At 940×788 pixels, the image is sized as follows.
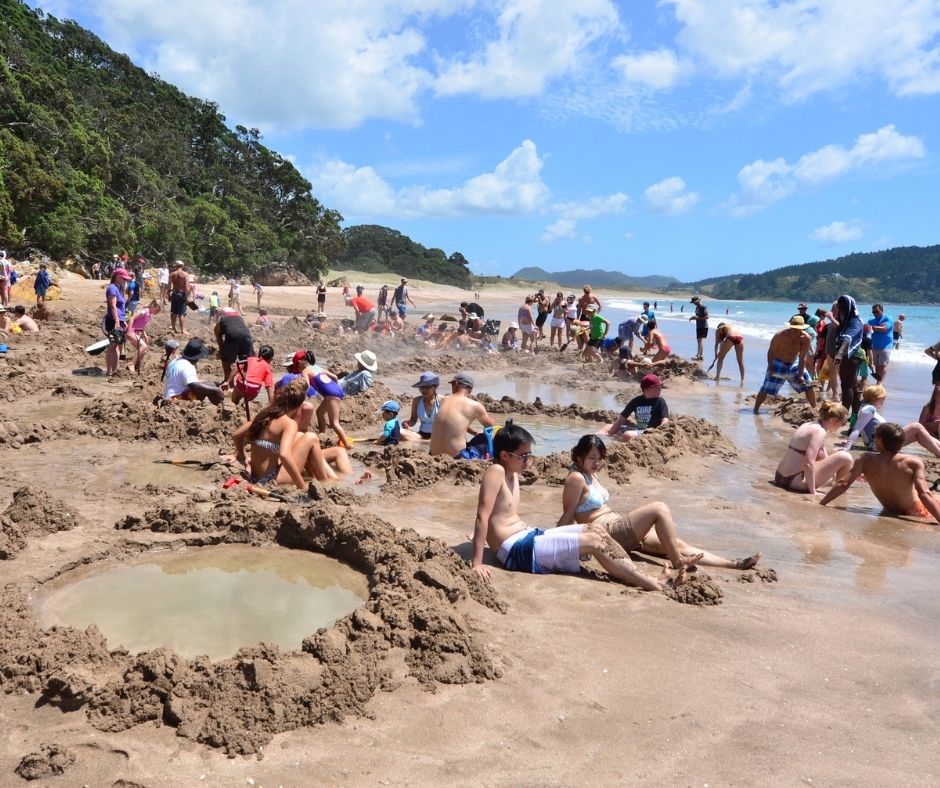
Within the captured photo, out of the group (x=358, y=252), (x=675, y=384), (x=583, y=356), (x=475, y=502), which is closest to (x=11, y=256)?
(x=583, y=356)

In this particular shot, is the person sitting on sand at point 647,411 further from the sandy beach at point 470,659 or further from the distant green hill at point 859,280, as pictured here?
the distant green hill at point 859,280

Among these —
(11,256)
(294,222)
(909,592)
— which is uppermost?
(294,222)

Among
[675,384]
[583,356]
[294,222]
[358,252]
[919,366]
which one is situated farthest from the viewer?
[358,252]

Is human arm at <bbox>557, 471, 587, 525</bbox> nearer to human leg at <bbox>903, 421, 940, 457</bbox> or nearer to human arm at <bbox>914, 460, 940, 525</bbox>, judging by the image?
human arm at <bbox>914, 460, 940, 525</bbox>

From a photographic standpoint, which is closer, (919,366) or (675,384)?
(675,384)

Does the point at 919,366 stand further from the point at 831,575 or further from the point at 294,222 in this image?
the point at 294,222

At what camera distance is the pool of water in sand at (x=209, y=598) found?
4175mm

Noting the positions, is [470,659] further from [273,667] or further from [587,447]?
[587,447]

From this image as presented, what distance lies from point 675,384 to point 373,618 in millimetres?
12707

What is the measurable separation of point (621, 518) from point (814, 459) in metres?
3.10

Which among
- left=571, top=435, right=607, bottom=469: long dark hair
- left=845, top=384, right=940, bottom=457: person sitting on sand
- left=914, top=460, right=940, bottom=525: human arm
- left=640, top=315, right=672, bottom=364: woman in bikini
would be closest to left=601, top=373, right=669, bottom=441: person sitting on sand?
left=845, top=384, right=940, bottom=457: person sitting on sand

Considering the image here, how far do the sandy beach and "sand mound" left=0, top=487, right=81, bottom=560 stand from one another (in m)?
0.02

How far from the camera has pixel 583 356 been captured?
63.6 ft

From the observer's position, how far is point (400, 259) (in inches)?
3625
